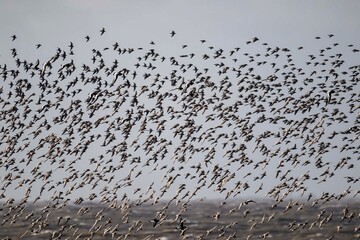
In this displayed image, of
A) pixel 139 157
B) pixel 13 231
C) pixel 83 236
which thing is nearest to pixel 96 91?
pixel 139 157

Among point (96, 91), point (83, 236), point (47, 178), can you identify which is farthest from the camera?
point (83, 236)

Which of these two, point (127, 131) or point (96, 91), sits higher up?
point (96, 91)

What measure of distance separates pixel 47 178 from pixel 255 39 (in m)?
28.9

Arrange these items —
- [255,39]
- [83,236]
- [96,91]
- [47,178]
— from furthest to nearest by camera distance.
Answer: [83,236] < [47,178] < [96,91] < [255,39]

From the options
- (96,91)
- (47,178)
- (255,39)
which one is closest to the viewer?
(255,39)

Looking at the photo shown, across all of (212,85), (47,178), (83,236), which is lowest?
(83,236)

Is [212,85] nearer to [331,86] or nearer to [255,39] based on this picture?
[255,39]

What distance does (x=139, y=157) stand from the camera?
5912 centimetres

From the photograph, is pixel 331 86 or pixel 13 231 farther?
pixel 13 231

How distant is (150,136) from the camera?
189 feet

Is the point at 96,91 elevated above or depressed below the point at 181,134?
above

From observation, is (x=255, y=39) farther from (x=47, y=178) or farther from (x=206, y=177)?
(x=47, y=178)

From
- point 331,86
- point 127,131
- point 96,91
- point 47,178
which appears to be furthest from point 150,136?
point 331,86

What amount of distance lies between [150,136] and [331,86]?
20292mm
